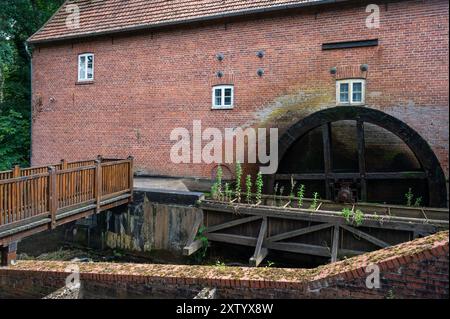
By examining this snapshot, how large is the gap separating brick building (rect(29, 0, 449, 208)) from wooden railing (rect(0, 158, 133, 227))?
2.57 metres

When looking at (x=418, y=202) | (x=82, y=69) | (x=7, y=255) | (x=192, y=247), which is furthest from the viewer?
(x=82, y=69)

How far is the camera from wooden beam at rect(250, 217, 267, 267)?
6850mm

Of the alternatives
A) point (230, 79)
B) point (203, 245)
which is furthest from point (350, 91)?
point (203, 245)

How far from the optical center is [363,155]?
26.3 ft

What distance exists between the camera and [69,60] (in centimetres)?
1230

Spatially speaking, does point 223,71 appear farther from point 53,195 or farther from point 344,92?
point 53,195

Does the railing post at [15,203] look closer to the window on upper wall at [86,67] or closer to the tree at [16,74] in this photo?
the window on upper wall at [86,67]

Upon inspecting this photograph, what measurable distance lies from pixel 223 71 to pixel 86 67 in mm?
5161

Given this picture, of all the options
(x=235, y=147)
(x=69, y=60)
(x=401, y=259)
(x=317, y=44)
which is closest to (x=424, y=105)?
(x=317, y=44)

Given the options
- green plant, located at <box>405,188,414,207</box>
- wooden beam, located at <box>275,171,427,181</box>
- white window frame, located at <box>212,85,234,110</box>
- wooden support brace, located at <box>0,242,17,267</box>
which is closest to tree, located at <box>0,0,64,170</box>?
white window frame, located at <box>212,85,234,110</box>

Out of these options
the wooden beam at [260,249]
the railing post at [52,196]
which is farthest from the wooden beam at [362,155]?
the railing post at [52,196]

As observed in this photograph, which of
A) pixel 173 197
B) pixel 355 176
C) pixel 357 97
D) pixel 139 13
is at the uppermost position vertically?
pixel 139 13

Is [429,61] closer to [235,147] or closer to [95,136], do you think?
[235,147]
